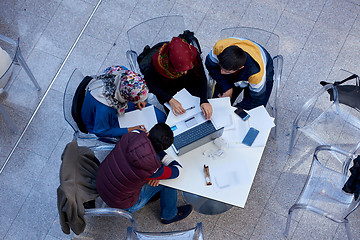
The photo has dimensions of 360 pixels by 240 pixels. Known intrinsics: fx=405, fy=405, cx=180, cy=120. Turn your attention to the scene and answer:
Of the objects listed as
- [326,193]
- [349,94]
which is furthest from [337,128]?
[326,193]

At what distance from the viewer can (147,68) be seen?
3.34 meters

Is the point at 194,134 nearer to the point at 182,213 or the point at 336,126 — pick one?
the point at 182,213

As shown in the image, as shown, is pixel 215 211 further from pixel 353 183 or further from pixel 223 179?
pixel 353 183

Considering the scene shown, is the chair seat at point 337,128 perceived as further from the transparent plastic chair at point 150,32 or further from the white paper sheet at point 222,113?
the transparent plastic chair at point 150,32

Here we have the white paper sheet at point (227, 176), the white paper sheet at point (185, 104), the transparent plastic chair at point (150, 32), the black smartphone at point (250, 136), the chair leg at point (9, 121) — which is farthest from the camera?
the chair leg at point (9, 121)

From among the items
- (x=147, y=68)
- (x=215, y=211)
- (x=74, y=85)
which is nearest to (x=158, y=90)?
(x=147, y=68)

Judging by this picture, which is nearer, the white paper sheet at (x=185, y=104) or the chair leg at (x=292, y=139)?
the white paper sheet at (x=185, y=104)

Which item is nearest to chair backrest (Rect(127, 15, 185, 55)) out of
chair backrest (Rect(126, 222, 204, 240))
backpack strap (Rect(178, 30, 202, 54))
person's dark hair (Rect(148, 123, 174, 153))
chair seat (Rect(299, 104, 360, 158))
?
backpack strap (Rect(178, 30, 202, 54))

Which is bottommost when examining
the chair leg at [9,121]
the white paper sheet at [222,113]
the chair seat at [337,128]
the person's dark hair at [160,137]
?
the chair leg at [9,121]

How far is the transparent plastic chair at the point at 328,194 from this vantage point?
293 centimetres

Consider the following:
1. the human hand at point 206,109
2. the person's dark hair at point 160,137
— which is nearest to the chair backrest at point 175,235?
the person's dark hair at point 160,137

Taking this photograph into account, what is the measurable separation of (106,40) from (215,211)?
2.01 m

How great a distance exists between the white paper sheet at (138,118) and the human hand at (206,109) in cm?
44

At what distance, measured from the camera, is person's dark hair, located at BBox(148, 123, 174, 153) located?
2584 mm
